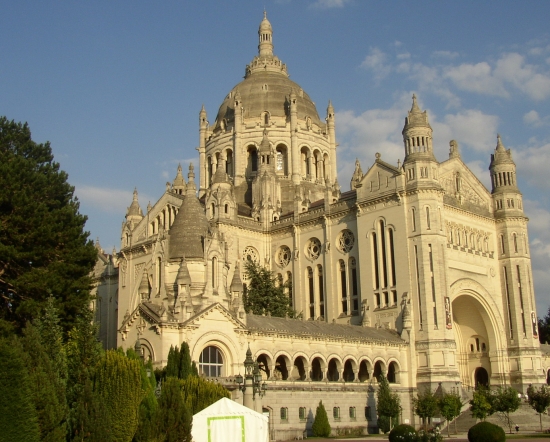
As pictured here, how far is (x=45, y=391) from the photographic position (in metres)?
25.9

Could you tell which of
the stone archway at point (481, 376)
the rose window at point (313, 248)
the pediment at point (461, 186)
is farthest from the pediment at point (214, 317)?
the stone archway at point (481, 376)

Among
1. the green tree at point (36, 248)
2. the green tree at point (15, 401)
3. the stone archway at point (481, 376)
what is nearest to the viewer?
the green tree at point (15, 401)

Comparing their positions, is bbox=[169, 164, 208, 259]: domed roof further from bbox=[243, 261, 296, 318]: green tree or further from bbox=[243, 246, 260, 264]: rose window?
bbox=[243, 246, 260, 264]: rose window

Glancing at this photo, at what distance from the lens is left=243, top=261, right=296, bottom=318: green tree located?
6247 cm

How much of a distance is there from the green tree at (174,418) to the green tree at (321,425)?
19.1m

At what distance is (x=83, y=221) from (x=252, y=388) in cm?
1667

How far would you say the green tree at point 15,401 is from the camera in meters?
24.2

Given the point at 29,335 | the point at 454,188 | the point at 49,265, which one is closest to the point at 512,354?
the point at 454,188

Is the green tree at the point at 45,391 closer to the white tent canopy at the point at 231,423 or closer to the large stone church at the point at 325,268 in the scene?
the white tent canopy at the point at 231,423

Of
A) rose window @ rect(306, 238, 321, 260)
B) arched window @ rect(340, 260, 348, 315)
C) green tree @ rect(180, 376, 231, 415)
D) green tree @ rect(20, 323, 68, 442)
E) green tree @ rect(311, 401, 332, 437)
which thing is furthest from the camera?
rose window @ rect(306, 238, 321, 260)

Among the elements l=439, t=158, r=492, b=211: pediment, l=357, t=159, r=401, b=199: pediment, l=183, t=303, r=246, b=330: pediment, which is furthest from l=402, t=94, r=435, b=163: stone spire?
l=183, t=303, r=246, b=330: pediment

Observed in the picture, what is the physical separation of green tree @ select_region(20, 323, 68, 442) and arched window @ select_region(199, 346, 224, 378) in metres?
17.9

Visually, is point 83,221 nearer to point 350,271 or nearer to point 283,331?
point 283,331

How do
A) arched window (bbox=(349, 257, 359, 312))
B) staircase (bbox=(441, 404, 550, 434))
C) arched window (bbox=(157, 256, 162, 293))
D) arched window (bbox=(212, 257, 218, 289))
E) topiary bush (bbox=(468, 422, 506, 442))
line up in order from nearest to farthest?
topiary bush (bbox=(468, 422, 506, 442))
arched window (bbox=(212, 257, 218, 289))
arched window (bbox=(157, 256, 162, 293))
staircase (bbox=(441, 404, 550, 434))
arched window (bbox=(349, 257, 359, 312))
